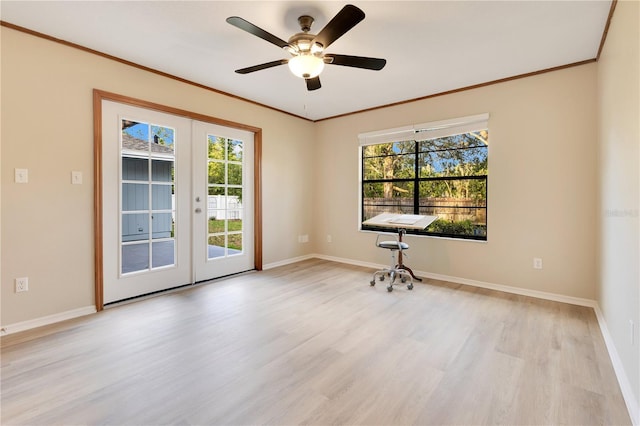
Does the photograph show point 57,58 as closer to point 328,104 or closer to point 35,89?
point 35,89

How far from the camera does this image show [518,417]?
1.54 m

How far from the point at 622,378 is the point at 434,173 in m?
2.92

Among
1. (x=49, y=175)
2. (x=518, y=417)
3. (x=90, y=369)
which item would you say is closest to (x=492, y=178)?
(x=518, y=417)

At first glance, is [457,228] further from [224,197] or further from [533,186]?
[224,197]

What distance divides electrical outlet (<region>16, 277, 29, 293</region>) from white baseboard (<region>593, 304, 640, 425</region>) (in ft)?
13.9

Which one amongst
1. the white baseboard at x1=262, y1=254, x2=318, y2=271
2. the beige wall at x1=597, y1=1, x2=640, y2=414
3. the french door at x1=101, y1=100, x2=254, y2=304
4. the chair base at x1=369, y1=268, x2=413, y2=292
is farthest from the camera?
the white baseboard at x1=262, y1=254, x2=318, y2=271

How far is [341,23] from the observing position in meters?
1.88

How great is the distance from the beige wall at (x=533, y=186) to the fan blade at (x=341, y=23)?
251cm

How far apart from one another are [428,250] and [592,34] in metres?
2.76

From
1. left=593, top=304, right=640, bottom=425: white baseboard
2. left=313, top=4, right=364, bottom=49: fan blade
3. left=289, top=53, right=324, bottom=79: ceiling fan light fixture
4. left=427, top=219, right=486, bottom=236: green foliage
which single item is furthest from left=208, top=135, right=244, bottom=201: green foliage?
left=593, top=304, right=640, bottom=425: white baseboard

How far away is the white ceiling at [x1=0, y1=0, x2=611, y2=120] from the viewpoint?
7.25ft

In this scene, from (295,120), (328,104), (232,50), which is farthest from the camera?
(295,120)

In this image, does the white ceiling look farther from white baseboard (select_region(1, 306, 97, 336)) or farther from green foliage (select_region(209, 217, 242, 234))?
white baseboard (select_region(1, 306, 97, 336))

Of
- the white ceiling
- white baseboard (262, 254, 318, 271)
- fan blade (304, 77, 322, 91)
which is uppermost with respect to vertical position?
the white ceiling
